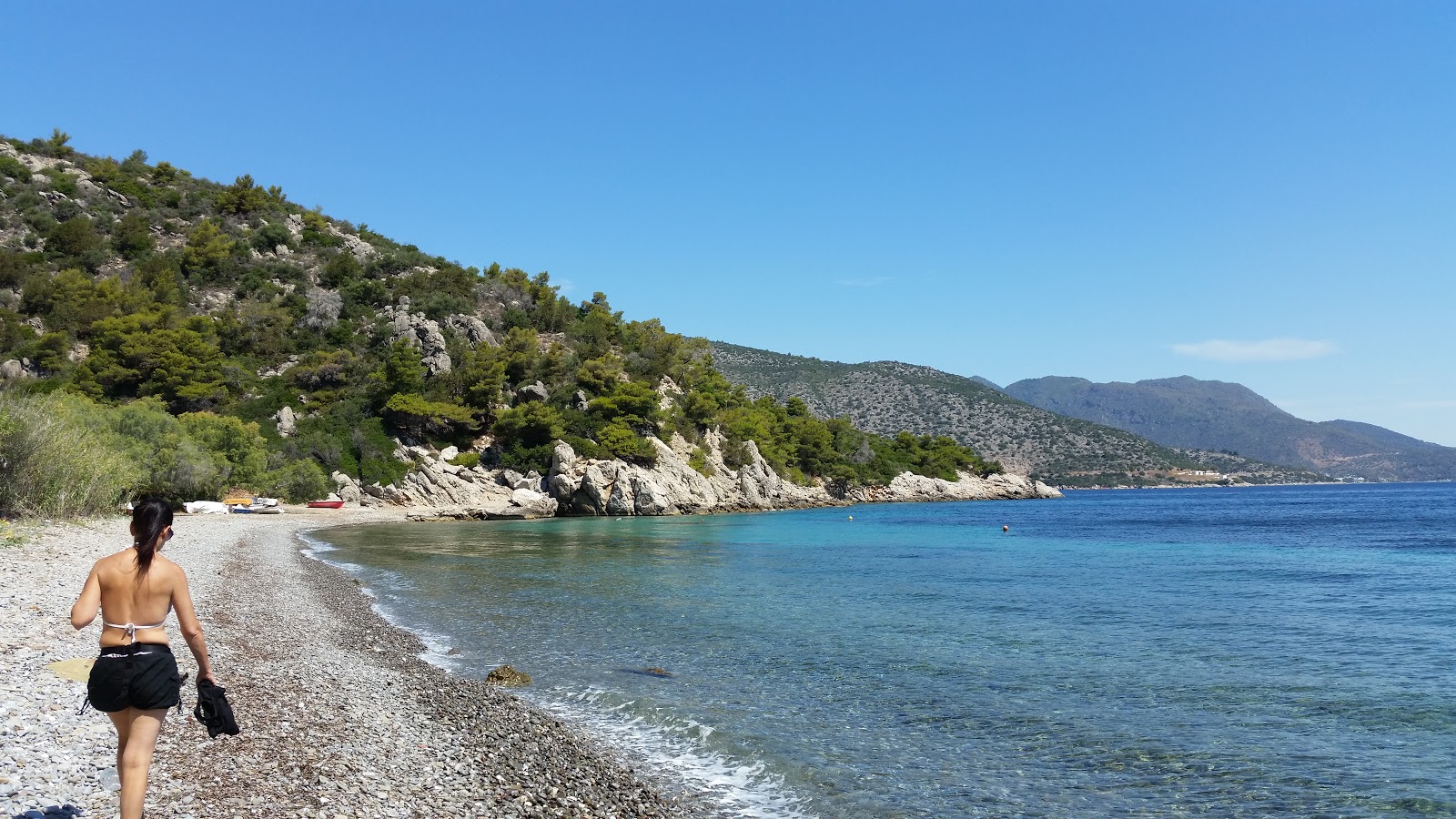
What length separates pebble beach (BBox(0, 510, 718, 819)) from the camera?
675 centimetres

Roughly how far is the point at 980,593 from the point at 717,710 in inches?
588

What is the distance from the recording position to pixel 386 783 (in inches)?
294

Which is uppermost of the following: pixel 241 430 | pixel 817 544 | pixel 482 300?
pixel 482 300

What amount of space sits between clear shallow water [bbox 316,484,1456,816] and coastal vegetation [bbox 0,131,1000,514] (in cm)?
2856

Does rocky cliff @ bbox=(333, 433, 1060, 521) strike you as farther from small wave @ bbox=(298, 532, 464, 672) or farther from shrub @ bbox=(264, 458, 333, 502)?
small wave @ bbox=(298, 532, 464, 672)

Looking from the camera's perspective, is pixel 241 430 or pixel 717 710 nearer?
pixel 717 710

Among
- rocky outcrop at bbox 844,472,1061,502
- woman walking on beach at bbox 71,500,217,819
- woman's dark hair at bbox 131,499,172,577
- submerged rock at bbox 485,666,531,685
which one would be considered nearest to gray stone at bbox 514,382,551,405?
rocky outcrop at bbox 844,472,1061,502

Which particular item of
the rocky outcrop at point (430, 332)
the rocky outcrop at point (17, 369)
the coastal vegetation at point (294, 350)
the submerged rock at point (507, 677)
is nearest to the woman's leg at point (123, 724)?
the submerged rock at point (507, 677)

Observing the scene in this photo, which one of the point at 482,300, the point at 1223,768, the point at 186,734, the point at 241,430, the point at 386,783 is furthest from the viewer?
the point at 482,300

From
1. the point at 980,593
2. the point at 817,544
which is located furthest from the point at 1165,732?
the point at 817,544

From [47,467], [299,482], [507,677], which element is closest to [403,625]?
[507,677]

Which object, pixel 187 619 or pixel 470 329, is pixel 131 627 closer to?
pixel 187 619

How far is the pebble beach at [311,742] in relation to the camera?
675 centimetres

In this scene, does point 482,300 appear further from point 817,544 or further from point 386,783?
point 386,783
